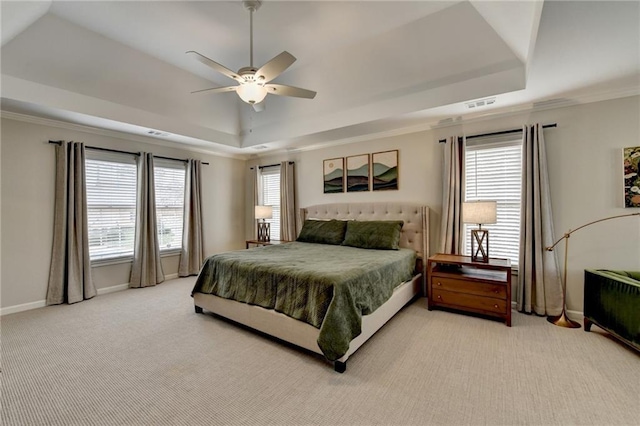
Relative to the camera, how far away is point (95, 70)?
3.43 meters

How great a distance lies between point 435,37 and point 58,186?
5107mm

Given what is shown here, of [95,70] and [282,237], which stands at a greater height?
[95,70]

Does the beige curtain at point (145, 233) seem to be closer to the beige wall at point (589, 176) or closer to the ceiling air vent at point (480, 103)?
the ceiling air vent at point (480, 103)

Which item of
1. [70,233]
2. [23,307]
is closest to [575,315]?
[70,233]

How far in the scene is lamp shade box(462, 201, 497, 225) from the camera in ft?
10.5

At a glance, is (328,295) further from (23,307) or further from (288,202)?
(23,307)

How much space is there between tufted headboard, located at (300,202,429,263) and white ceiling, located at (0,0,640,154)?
1232 mm

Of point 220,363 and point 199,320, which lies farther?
point 199,320

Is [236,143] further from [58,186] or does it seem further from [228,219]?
[58,186]

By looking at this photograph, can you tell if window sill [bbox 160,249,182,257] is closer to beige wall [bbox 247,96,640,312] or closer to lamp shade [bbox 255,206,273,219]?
lamp shade [bbox 255,206,273,219]

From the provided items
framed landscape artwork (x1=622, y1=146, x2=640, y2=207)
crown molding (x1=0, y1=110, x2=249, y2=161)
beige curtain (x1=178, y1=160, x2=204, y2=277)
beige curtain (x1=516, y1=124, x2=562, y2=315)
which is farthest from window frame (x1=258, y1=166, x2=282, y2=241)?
framed landscape artwork (x1=622, y1=146, x2=640, y2=207)

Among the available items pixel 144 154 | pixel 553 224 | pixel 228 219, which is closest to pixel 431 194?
pixel 553 224

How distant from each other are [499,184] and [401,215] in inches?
52.7

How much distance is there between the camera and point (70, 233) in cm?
387
